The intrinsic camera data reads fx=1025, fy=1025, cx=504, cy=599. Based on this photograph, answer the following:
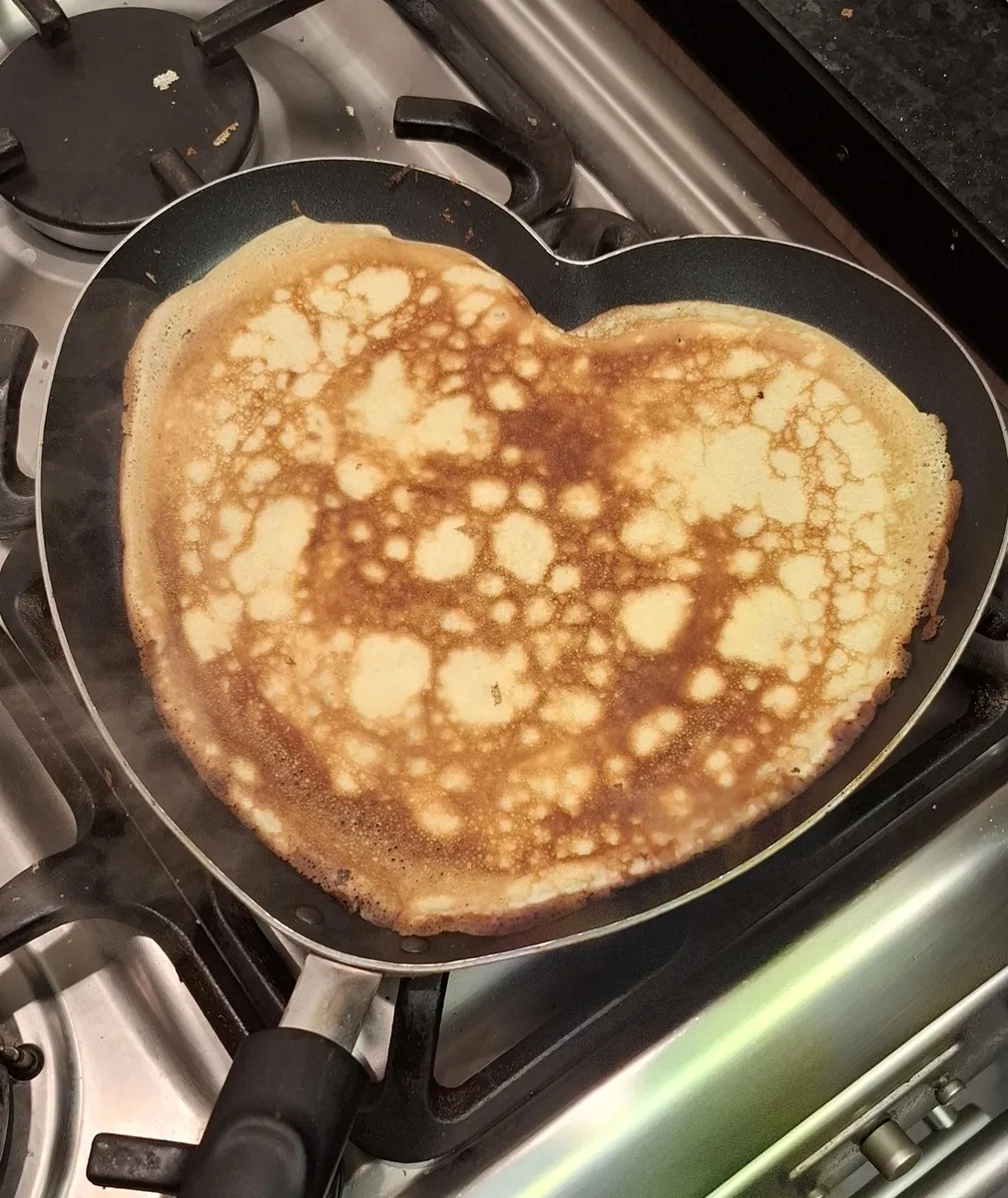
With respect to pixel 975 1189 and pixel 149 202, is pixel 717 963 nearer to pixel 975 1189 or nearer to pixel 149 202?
pixel 975 1189

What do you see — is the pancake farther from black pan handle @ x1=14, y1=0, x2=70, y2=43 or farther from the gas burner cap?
black pan handle @ x1=14, y1=0, x2=70, y2=43

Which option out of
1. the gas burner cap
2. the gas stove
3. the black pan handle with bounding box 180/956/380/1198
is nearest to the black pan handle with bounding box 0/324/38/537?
the gas stove

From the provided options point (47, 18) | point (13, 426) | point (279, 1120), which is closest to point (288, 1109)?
point (279, 1120)

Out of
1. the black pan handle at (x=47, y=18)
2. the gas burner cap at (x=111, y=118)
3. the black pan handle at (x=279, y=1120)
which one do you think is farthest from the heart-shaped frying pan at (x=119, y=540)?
the black pan handle at (x=47, y=18)

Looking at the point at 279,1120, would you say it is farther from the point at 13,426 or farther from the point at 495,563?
the point at 13,426

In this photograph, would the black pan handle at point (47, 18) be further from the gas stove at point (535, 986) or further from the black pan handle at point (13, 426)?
the black pan handle at point (13, 426)

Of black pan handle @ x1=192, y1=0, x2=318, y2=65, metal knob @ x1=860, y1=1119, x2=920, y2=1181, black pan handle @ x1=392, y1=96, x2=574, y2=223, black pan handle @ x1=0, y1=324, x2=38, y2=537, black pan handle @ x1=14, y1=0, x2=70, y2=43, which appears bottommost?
black pan handle @ x1=0, y1=324, x2=38, y2=537

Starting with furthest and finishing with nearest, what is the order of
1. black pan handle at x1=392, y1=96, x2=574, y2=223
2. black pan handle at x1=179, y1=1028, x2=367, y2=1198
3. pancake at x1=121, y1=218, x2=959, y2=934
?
1. black pan handle at x1=392, y1=96, x2=574, y2=223
2. pancake at x1=121, y1=218, x2=959, y2=934
3. black pan handle at x1=179, y1=1028, x2=367, y2=1198
